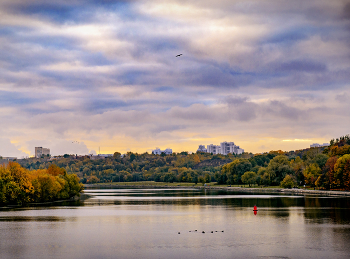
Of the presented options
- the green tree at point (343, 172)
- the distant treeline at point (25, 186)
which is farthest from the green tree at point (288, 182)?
the distant treeline at point (25, 186)

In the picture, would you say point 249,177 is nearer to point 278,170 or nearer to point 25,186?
point 278,170

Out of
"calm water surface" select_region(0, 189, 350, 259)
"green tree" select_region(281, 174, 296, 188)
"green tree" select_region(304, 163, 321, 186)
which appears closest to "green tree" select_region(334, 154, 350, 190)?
"green tree" select_region(304, 163, 321, 186)

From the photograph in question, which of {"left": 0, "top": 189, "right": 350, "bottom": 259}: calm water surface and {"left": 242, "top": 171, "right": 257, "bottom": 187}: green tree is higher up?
{"left": 242, "top": 171, "right": 257, "bottom": 187}: green tree

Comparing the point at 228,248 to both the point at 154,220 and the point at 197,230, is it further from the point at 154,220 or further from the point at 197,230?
the point at 154,220

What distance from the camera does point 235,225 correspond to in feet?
183

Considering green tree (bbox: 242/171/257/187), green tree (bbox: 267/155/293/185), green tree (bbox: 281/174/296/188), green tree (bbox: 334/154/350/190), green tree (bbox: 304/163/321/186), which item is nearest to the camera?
green tree (bbox: 334/154/350/190)

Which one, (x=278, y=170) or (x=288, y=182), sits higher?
(x=278, y=170)

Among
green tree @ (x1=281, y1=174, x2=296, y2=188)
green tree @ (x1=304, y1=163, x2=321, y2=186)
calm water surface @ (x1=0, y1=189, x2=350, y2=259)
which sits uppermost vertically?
green tree @ (x1=304, y1=163, x2=321, y2=186)

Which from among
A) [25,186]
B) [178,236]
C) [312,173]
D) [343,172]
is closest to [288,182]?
[312,173]

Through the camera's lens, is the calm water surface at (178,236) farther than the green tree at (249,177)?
No

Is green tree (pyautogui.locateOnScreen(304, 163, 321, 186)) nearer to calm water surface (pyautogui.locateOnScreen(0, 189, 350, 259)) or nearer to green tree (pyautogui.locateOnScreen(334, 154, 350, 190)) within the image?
green tree (pyautogui.locateOnScreen(334, 154, 350, 190))

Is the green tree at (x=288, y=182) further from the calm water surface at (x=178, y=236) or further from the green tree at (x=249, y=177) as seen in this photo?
the calm water surface at (x=178, y=236)

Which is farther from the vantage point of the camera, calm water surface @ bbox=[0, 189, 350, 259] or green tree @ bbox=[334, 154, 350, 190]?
green tree @ bbox=[334, 154, 350, 190]

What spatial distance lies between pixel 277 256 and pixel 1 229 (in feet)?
105
